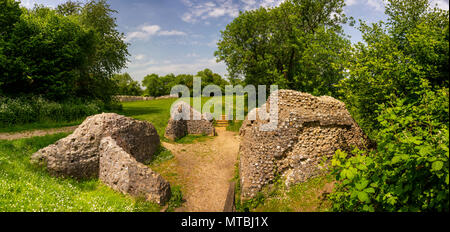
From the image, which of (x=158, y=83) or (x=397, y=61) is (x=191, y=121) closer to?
(x=397, y=61)

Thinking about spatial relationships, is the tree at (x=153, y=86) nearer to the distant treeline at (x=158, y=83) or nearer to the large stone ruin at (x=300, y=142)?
the distant treeline at (x=158, y=83)

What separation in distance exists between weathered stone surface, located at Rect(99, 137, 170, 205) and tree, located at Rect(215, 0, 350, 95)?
51.9ft

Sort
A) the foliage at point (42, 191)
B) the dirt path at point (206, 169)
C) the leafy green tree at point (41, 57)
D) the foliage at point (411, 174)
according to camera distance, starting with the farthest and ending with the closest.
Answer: the leafy green tree at point (41, 57), the dirt path at point (206, 169), the foliage at point (42, 191), the foliage at point (411, 174)

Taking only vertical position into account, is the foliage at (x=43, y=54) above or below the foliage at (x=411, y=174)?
above

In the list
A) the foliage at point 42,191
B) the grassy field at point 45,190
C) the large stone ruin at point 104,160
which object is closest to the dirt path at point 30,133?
the grassy field at point 45,190

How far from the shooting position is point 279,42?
2422cm

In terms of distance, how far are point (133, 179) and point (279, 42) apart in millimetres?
21000

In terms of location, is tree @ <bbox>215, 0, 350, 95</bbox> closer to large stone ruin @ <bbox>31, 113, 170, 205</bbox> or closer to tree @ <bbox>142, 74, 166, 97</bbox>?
large stone ruin @ <bbox>31, 113, 170, 205</bbox>

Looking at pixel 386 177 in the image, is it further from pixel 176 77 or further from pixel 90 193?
pixel 176 77

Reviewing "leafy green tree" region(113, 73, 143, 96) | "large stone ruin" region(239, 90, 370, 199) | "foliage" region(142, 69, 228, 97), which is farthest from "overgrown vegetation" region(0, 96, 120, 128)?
"foliage" region(142, 69, 228, 97)

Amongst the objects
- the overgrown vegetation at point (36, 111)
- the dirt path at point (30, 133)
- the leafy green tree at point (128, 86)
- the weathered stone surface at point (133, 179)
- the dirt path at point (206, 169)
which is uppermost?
the leafy green tree at point (128, 86)

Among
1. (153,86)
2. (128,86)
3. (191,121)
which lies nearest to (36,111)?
(191,121)

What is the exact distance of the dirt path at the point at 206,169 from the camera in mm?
10180

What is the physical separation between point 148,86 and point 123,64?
1890 inches
